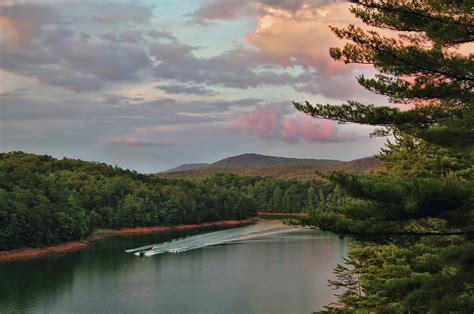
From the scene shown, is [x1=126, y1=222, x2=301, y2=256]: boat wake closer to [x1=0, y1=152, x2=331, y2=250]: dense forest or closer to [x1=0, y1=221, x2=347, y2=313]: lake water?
[x1=0, y1=221, x2=347, y2=313]: lake water

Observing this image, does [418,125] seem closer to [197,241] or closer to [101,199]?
[197,241]

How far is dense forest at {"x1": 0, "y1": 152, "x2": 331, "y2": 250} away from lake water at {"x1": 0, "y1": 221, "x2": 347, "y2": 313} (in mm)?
4580

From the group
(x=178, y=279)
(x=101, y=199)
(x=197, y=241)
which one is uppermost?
(x=101, y=199)

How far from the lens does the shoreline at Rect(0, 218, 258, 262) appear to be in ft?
172

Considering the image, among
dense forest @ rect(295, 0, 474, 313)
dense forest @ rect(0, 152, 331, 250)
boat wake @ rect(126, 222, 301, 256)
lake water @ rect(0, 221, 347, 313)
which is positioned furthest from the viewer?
boat wake @ rect(126, 222, 301, 256)

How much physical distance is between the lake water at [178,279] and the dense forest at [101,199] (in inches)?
180

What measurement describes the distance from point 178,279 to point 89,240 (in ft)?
99.5

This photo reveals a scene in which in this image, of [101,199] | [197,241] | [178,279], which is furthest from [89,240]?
[178,279]

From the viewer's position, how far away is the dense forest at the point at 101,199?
57438mm

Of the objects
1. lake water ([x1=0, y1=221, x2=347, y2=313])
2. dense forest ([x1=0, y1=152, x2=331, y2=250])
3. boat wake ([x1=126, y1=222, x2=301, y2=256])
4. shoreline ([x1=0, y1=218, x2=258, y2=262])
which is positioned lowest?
lake water ([x1=0, y1=221, x2=347, y2=313])

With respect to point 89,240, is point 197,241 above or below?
below

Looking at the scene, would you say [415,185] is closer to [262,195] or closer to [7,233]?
[7,233]

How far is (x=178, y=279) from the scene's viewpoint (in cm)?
4269

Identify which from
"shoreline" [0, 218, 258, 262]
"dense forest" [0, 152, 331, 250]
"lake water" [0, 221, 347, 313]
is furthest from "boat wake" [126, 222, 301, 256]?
"dense forest" [0, 152, 331, 250]
